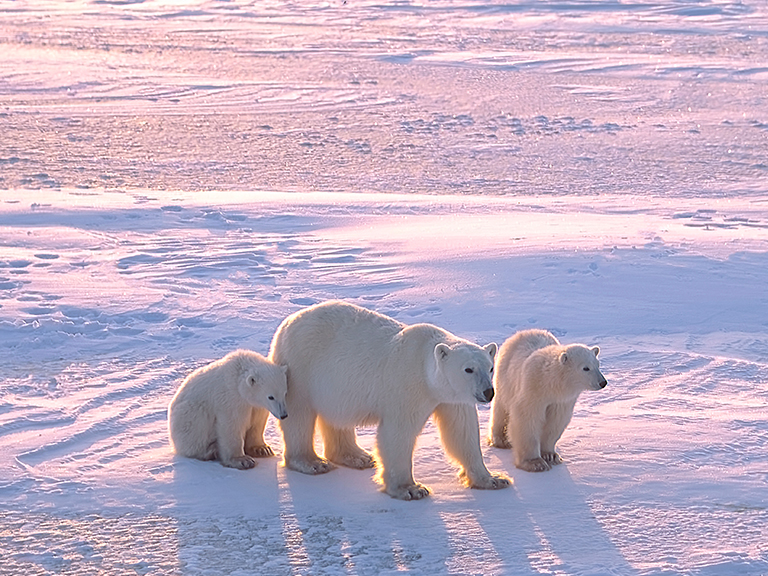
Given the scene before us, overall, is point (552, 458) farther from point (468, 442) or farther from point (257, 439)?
point (257, 439)

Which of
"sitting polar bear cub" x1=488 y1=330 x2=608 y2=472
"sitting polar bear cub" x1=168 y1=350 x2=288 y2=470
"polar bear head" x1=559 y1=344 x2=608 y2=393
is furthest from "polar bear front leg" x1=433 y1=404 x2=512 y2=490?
"sitting polar bear cub" x1=168 y1=350 x2=288 y2=470

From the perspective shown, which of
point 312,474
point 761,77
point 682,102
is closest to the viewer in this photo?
point 312,474

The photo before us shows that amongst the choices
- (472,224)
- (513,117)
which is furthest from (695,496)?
(513,117)

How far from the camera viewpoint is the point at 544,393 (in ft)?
14.4

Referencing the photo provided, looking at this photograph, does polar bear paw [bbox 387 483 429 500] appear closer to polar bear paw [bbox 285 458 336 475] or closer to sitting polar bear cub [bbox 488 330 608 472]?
polar bear paw [bbox 285 458 336 475]

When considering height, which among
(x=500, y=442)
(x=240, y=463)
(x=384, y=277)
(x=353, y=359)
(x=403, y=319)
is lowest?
(x=500, y=442)

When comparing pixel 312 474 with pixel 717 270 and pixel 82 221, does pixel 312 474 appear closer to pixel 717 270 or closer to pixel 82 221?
pixel 717 270

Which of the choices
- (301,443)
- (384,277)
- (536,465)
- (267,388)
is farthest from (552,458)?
(384,277)

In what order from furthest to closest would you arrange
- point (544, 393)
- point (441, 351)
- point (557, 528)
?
point (544, 393) < point (441, 351) < point (557, 528)

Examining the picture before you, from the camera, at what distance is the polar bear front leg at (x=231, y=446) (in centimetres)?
438

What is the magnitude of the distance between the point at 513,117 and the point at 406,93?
6.51 feet

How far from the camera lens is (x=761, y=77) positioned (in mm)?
15836

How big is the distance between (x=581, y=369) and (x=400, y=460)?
0.85m

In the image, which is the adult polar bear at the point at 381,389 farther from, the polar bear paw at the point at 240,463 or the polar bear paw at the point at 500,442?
the polar bear paw at the point at 500,442
